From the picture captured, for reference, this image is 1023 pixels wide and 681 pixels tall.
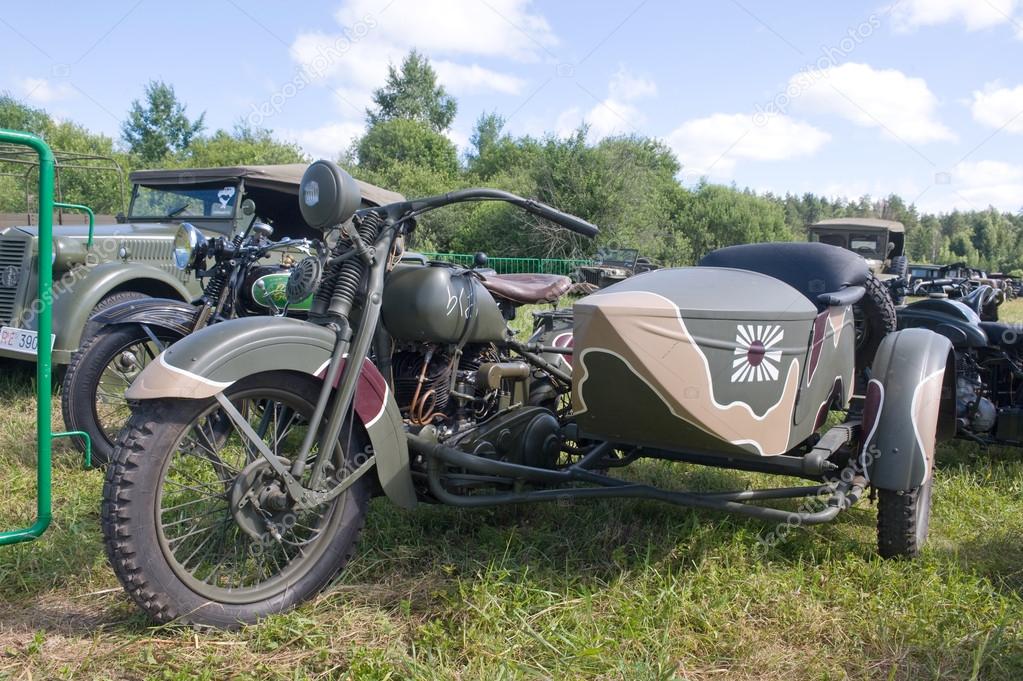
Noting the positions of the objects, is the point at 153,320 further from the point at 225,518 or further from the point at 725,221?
the point at 725,221

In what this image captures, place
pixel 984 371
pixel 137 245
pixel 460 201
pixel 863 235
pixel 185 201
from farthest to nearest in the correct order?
pixel 863 235 < pixel 185 201 < pixel 137 245 < pixel 984 371 < pixel 460 201

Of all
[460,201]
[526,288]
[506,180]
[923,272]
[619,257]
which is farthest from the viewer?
[506,180]

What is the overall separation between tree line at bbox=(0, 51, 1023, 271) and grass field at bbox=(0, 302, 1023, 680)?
13.2m

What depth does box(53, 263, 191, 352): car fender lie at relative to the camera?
4859 millimetres

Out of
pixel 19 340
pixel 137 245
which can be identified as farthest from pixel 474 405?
pixel 137 245

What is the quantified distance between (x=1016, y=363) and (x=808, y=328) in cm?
242

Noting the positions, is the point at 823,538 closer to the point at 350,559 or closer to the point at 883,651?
the point at 883,651

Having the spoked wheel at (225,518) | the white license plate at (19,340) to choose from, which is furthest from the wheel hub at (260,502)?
the white license plate at (19,340)

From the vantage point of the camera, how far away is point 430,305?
291cm

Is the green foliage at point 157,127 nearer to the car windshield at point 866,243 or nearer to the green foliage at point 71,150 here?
the green foliage at point 71,150

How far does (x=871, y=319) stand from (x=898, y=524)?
3.46 feet

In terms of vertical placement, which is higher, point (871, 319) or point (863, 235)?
point (863, 235)

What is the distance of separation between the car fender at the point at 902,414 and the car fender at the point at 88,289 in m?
4.40

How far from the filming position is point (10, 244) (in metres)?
5.88
